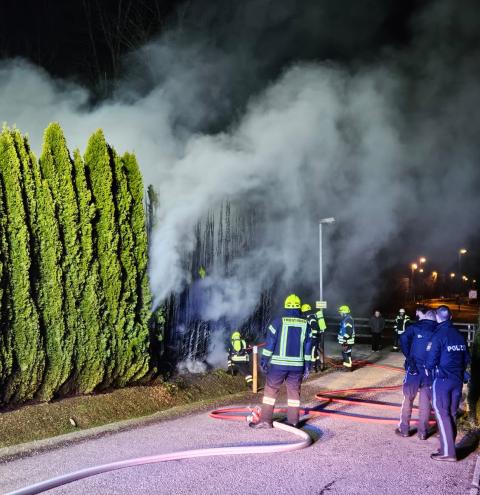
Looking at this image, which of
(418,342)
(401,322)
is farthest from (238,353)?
(401,322)

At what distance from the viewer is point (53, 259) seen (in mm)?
7184

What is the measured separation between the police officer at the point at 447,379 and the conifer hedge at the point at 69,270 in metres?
4.68

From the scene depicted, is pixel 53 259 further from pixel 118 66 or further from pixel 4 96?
pixel 118 66

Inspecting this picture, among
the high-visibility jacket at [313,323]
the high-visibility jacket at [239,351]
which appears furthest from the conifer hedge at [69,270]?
the high-visibility jacket at [313,323]

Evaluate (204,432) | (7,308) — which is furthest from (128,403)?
(7,308)

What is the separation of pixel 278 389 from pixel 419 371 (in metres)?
1.81

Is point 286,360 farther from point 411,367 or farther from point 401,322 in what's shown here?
point 401,322

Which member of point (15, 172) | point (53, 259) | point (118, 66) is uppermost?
point (118, 66)

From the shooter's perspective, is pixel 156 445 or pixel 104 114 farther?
pixel 104 114

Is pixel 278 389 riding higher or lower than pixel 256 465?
higher

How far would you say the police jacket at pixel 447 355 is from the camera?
5.46 m

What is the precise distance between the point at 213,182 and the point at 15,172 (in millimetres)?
4556

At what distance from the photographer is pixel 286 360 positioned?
6500mm

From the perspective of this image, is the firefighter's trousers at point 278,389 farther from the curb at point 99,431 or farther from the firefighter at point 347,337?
the firefighter at point 347,337
